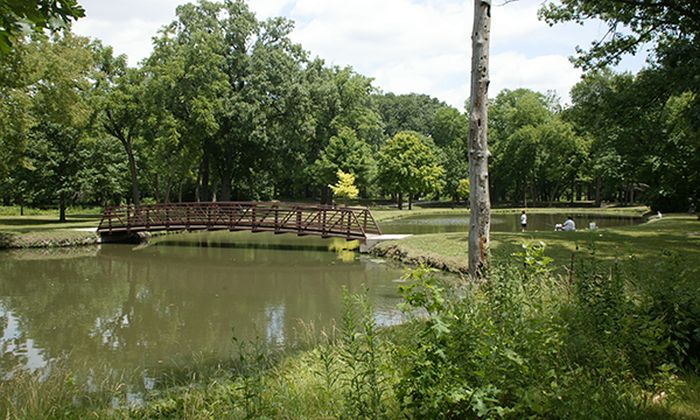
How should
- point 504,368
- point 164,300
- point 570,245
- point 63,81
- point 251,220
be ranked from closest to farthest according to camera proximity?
point 504,368
point 164,300
point 570,245
point 63,81
point 251,220

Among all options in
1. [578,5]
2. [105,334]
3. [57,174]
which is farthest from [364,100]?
[105,334]

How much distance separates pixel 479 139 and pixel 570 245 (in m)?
8.34

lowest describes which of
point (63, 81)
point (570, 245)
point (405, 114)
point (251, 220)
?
point (570, 245)

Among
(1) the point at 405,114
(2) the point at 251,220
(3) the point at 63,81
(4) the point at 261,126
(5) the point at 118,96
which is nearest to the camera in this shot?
(3) the point at 63,81

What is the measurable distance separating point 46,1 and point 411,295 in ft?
10.3

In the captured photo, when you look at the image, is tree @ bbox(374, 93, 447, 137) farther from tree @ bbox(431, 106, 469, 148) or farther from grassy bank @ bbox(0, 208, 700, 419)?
grassy bank @ bbox(0, 208, 700, 419)

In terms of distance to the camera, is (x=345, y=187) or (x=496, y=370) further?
(x=345, y=187)

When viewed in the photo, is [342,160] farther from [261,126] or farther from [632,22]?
[632,22]

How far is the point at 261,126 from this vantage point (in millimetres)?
34312

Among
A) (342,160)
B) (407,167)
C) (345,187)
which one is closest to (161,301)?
(345,187)

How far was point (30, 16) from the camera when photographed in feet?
10.1

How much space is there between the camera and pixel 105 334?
9305 mm

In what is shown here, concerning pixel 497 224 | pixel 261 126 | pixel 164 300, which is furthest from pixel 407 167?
pixel 164 300

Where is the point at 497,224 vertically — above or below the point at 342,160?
below
